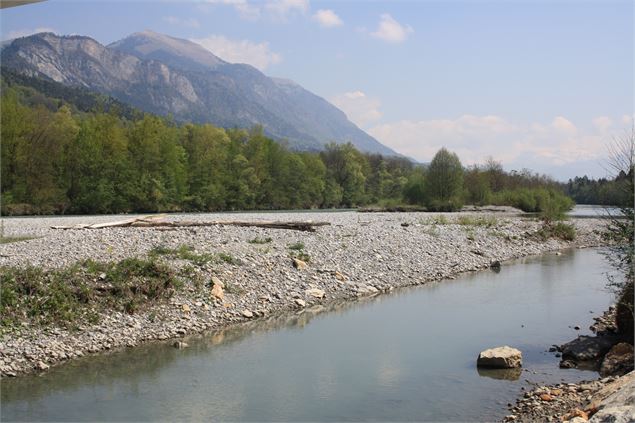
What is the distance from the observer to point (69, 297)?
12.3m

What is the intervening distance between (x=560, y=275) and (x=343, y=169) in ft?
219

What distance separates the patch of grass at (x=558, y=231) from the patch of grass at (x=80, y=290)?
2752cm

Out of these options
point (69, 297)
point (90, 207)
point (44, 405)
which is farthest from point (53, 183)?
point (44, 405)

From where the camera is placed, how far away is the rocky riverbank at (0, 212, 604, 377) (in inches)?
454

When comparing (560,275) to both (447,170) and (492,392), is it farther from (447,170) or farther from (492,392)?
(447,170)

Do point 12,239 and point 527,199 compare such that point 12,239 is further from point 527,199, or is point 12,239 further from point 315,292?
point 527,199

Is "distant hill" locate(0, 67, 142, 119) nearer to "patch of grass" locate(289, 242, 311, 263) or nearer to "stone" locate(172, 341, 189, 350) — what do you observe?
"patch of grass" locate(289, 242, 311, 263)

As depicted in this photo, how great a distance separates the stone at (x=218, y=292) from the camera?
1482 centimetres

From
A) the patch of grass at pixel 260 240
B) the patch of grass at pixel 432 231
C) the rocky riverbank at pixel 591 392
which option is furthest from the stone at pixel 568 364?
the patch of grass at pixel 432 231

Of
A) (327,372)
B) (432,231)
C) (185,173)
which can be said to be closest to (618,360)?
(327,372)

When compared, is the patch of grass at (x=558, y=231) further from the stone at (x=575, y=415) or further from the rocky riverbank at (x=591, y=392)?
the stone at (x=575, y=415)

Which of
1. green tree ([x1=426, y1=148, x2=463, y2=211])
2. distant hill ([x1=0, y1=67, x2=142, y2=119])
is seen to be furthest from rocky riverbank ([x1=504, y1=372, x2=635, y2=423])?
distant hill ([x1=0, y1=67, x2=142, y2=119])

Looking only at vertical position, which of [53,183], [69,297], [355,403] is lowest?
[355,403]

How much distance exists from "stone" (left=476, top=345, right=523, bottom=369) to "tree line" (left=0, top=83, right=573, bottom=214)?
37.2m
